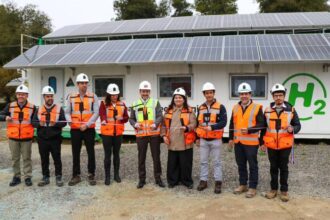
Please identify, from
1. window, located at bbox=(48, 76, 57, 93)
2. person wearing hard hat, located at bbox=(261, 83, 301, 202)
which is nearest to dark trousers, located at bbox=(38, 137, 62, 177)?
person wearing hard hat, located at bbox=(261, 83, 301, 202)

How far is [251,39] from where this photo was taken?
11352 mm

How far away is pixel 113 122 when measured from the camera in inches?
258

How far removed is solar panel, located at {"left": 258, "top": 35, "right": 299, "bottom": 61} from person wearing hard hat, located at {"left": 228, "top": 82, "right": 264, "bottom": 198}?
4463mm

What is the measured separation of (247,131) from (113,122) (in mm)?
2456

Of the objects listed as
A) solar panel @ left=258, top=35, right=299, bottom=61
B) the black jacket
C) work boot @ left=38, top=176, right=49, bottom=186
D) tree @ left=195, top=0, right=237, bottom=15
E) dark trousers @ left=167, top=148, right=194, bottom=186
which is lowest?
work boot @ left=38, top=176, right=49, bottom=186

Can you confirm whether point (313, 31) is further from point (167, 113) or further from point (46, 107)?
point (46, 107)

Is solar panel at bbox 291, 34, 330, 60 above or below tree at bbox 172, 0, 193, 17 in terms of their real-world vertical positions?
below

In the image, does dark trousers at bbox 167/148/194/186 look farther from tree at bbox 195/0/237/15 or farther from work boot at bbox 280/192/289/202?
tree at bbox 195/0/237/15

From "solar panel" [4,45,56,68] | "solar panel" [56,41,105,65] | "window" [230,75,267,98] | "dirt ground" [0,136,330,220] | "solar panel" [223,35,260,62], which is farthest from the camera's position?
"solar panel" [4,45,56,68]

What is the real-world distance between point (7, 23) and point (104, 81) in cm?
3310

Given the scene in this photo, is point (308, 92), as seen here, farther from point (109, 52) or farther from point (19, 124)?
point (19, 124)

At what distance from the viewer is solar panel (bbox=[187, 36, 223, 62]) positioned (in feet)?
33.9

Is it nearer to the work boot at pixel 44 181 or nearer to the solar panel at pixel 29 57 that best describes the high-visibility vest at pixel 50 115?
the work boot at pixel 44 181

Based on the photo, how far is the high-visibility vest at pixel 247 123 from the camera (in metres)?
5.78
